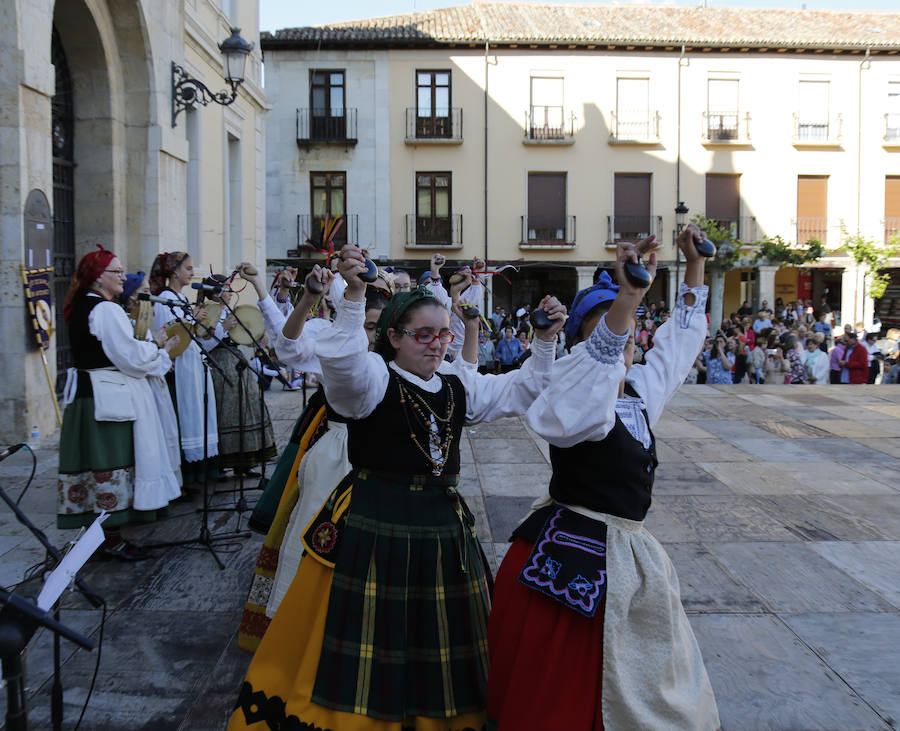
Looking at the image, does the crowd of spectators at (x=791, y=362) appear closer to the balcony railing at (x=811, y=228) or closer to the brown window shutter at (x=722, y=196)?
the brown window shutter at (x=722, y=196)

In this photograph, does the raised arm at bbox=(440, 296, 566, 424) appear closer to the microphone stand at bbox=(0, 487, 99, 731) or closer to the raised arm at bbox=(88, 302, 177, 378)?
the microphone stand at bbox=(0, 487, 99, 731)

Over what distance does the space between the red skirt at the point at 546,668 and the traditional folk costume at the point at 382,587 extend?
7.6 inches

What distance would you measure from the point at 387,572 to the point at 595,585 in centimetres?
63

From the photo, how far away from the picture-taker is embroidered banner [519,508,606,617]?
2.27 meters

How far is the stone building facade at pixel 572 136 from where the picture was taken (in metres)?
25.2

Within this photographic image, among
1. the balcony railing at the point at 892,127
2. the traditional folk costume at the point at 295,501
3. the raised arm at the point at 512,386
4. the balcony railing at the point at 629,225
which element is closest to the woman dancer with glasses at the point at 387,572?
the raised arm at the point at 512,386

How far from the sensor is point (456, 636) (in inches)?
99.0

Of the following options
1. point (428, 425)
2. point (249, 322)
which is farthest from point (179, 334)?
point (428, 425)

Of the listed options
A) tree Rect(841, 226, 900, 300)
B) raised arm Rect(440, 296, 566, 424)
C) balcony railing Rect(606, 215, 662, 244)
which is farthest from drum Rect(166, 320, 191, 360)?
tree Rect(841, 226, 900, 300)

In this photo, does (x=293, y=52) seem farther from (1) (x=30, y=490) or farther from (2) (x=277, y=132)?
(1) (x=30, y=490)

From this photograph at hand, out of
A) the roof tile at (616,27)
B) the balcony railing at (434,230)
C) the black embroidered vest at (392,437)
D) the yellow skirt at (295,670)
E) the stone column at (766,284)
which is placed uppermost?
the roof tile at (616,27)

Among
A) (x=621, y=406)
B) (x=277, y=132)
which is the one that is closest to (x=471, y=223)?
(x=277, y=132)

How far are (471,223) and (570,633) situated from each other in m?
24.0

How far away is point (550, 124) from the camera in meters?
25.8
